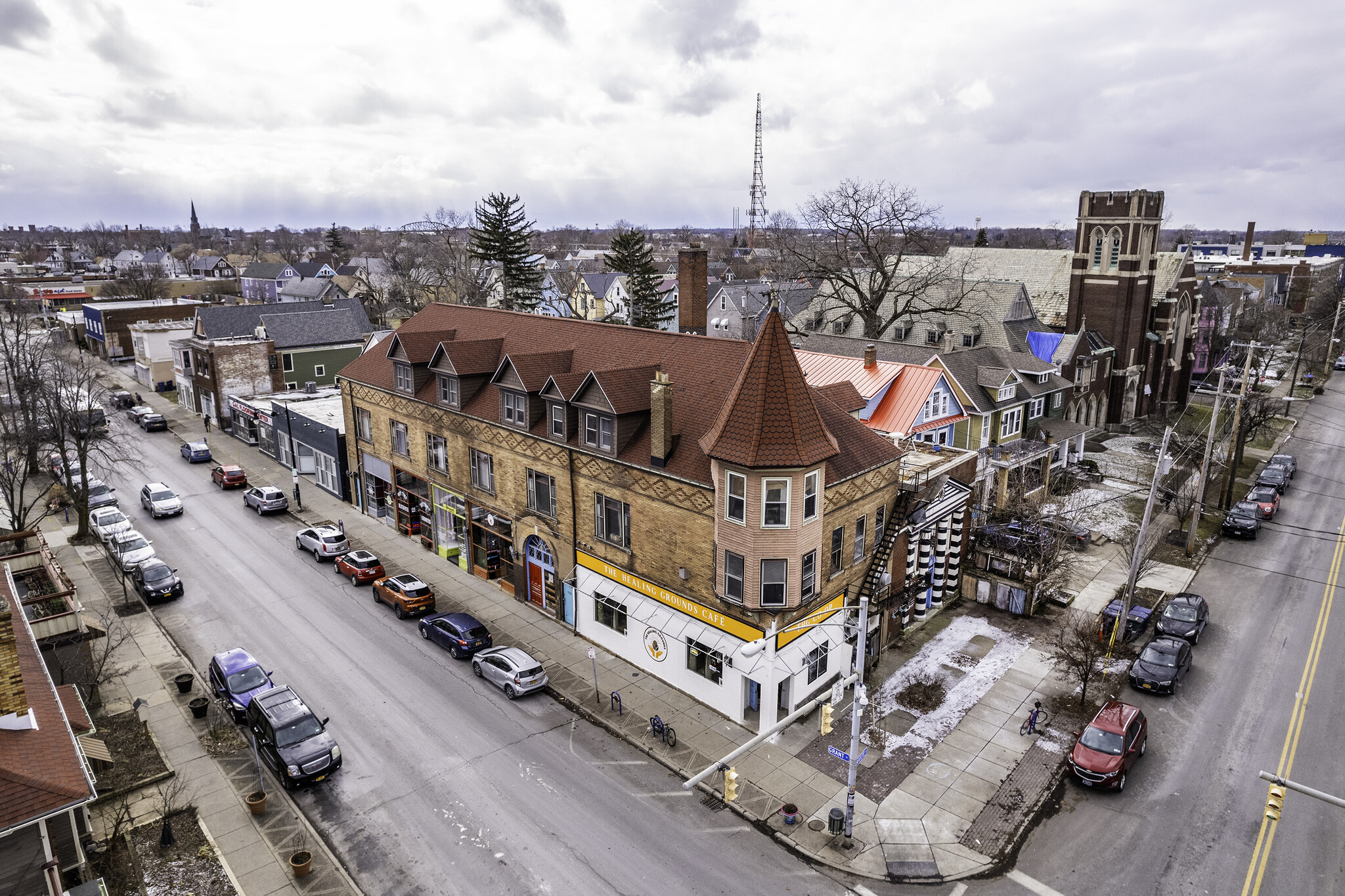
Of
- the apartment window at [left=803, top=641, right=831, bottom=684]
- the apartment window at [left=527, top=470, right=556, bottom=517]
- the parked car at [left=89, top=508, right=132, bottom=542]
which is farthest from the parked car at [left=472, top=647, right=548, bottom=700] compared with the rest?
the parked car at [left=89, top=508, right=132, bottom=542]

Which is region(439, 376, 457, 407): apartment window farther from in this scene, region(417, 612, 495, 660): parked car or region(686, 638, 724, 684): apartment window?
region(686, 638, 724, 684): apartment window

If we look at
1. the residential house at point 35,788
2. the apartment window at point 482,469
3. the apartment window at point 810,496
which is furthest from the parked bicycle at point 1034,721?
the residential house at point 35,788

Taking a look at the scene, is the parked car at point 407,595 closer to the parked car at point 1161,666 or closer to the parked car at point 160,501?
the parked car at point 160,501

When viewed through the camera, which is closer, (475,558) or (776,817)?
(776,817)

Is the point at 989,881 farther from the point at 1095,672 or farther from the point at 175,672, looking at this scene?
the point at 175,672

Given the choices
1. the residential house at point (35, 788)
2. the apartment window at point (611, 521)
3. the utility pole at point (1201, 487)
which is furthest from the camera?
the utility pole at point (1201, 487)

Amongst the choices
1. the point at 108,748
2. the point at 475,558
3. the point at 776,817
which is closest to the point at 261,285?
the point at 475,558

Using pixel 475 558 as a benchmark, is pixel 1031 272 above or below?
above
